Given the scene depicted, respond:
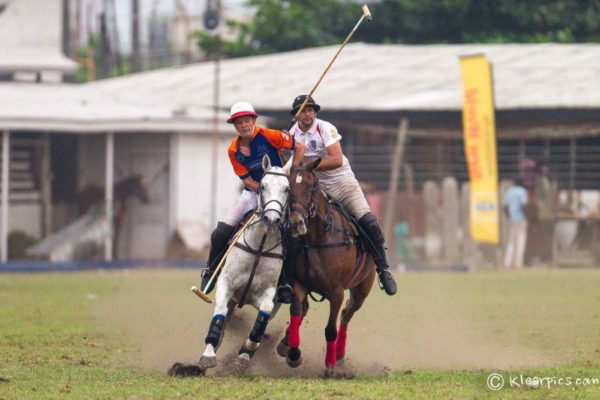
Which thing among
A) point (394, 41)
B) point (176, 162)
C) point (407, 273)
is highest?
point (394, 41)

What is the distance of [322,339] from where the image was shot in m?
14.9

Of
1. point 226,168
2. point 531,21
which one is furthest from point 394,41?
point 226,168

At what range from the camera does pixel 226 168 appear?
3338 cm

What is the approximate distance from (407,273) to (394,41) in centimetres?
2146

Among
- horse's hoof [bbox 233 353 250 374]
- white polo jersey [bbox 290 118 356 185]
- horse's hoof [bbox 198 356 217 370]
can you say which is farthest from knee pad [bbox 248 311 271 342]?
white polo jersey [bbox 290 118 356 185]

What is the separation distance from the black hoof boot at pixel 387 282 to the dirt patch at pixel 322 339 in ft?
2.21

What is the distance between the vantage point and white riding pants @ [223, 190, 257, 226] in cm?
1284

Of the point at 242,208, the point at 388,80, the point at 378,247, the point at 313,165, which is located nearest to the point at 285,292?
the point at 242,208

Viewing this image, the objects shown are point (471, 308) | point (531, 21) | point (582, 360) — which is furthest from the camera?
point (531, 21)

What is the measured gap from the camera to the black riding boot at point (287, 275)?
41.0ft

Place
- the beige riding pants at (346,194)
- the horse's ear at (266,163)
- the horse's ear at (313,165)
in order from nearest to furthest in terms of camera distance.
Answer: the horse's ear at (266,163) → the horse's ear at (313,165) → the beige riding pants at (346,194)

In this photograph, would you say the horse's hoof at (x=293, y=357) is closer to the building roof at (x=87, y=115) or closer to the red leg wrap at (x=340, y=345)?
the red leg wrap at (x=340, y=345)

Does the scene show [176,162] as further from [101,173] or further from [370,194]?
[370,194]

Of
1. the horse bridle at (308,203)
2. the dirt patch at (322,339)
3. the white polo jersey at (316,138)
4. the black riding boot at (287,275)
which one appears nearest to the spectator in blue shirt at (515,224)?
the dirt patch at (322,339)
